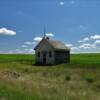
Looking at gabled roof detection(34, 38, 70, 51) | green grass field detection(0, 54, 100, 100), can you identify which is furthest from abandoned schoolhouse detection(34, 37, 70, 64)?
green grass field detection(0, 54, 100, 100)

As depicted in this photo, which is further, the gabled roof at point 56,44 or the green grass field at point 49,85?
the gabled roof at point 56,44

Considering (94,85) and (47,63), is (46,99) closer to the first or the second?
(94,85)

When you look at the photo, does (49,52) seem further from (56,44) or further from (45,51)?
(56,44)

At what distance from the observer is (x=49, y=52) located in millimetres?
52781

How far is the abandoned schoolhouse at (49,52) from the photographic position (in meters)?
52.3

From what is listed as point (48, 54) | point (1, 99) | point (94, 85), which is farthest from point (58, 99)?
point (48, 54)

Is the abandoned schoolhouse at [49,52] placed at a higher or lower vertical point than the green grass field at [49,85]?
higher

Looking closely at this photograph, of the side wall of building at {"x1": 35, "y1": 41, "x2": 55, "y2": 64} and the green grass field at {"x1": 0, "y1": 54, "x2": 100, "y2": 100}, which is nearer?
the green grass field at {"x1": 0, "y1": 54, "x2": 100, "y2": 100}

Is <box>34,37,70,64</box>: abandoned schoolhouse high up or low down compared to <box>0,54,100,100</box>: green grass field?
up

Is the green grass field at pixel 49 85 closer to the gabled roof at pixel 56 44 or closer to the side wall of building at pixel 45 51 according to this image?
the side wall of building at pixel 45 51

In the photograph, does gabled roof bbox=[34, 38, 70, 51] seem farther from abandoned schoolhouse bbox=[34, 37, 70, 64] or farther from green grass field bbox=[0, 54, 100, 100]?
green grass field bbox=[0, 54, 100, 100]

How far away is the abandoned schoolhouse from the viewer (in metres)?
52.3

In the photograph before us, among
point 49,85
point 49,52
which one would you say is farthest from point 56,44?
point 49,85

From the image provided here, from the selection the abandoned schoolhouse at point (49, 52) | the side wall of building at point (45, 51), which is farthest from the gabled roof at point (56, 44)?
the side wall of building at point (45, 51)
